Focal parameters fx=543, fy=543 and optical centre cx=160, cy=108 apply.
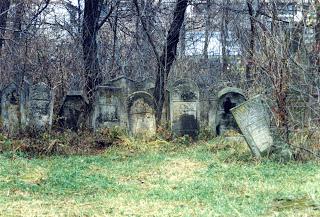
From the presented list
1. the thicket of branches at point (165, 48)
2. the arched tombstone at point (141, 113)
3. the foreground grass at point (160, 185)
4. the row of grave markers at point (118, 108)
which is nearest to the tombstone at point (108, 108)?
the row of grave markers at point (118, 108)

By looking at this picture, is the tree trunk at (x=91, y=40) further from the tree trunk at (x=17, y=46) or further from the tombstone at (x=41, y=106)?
the tombstone at (x=41, y=106)

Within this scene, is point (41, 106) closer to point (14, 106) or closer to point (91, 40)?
point (14, 106)

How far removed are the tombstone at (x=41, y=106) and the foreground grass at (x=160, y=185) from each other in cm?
188

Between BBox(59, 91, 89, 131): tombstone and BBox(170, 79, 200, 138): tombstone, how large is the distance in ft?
6.96

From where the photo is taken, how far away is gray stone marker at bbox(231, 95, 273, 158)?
9.14 m

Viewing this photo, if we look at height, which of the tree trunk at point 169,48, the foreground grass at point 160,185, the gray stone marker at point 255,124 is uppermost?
the tree trunk at point 169,48

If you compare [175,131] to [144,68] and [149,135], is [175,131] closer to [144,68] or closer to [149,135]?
[149,135]

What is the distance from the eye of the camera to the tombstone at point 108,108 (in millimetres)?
12477

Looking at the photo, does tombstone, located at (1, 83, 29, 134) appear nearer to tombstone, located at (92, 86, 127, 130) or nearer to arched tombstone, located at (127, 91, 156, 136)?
tombstone, located at (92, 86, 127, 130)

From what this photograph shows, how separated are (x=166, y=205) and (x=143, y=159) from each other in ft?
12.8

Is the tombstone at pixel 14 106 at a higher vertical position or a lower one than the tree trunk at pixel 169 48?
lower

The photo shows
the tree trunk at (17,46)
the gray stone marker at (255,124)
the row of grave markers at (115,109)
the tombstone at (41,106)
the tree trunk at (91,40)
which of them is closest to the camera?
the gray stone marker at (255,124)

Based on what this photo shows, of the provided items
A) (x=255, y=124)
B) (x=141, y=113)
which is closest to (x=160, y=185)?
(x=255, y=124)

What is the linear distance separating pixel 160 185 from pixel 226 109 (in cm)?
542
